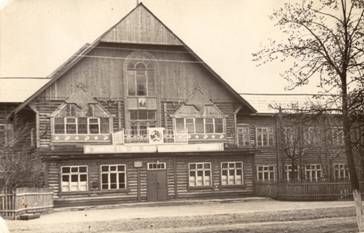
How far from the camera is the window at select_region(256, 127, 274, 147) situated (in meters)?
26.4

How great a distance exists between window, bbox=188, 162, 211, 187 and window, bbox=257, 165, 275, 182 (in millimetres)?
3678

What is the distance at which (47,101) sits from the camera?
20.9 m

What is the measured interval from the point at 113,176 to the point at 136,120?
7.93ft

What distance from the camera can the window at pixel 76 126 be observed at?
67.9 ft

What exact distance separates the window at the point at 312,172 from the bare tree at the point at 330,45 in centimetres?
1128

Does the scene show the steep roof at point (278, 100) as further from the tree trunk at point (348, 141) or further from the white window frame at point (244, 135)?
the tree trunk at point (348, 141)

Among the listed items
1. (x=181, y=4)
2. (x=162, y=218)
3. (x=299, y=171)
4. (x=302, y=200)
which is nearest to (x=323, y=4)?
(x=181, y=4)

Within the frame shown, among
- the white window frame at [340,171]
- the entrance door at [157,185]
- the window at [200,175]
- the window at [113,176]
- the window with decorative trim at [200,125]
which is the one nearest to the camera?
the window with decorative trim at [200,125]

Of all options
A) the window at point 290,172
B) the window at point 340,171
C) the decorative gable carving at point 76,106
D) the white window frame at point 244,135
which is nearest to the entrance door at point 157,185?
the decorative gable carving at point 76,106

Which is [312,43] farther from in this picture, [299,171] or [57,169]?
[299,171]

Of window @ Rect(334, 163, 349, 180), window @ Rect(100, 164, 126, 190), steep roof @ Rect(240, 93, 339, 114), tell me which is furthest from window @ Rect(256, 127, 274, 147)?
window @ Rect(100, 164, 126, 190)

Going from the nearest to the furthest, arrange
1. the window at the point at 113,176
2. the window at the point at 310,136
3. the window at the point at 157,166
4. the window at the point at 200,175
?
the window at the point at 113,176 → the window at the point at 157,166 → the window at the point at 200,175 → the window at the point at 310,136

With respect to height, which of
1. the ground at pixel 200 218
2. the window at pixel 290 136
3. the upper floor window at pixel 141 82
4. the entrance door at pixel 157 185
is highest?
the upper floor window at pixel 141 82

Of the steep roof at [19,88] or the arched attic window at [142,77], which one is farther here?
the arched attic window at [142,77]
